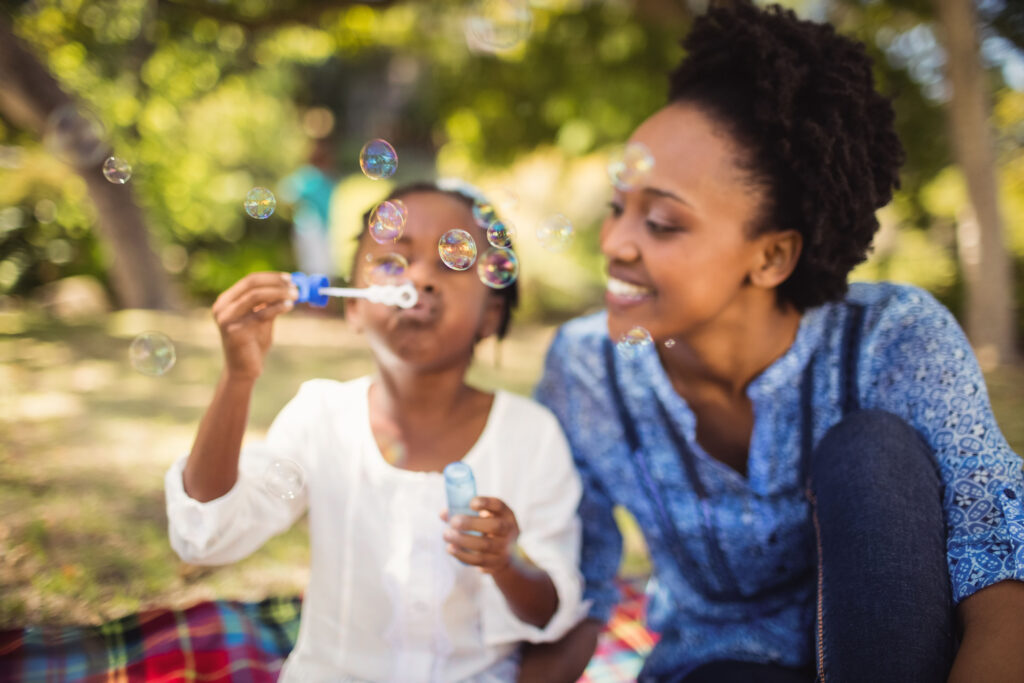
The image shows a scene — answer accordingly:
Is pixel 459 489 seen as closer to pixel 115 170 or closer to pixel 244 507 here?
pixel 244 507

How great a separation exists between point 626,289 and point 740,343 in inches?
11.4

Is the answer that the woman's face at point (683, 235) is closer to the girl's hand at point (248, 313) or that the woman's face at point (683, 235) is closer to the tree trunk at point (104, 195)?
the girl's hand at point (248, 313)

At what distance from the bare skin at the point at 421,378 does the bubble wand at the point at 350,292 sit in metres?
0.02

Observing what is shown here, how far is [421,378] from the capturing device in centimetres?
153

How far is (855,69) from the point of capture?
4.99 feet

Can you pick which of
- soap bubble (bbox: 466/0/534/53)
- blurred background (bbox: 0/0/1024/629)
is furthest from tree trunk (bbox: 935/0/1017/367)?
soap bubble (bbox: 466/0/534/53)

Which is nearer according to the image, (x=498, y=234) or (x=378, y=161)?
(x=498, y=234)

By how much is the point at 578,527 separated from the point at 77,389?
140 inches

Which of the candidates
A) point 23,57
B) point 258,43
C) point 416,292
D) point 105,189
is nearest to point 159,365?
point 416,292

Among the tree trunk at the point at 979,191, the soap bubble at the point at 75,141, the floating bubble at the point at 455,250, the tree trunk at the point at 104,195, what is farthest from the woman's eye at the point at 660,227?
the tree trunk at the point at 104,195

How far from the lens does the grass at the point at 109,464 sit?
2.07 m

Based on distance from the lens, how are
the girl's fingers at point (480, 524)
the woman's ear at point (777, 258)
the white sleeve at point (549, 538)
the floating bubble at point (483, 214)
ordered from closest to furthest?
the girl's fingers at point (480, 524)
the white sleeve at point (549, 538)
the woman's ear at point (777, 258)
the floating bubble at point (483, 214)

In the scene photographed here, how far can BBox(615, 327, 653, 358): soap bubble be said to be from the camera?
1.50 m

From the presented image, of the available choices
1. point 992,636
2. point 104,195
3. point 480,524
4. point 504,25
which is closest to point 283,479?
point 480,524
